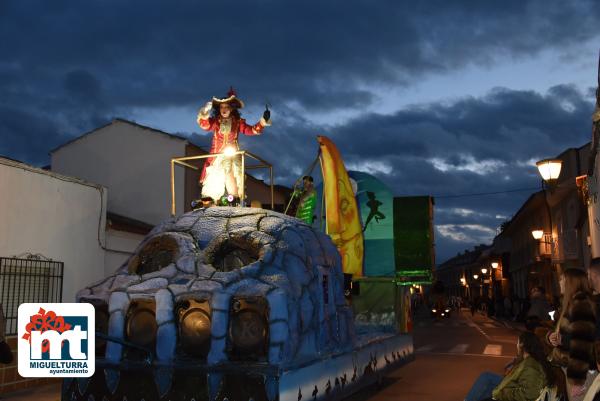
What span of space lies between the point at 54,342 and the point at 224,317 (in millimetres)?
3296

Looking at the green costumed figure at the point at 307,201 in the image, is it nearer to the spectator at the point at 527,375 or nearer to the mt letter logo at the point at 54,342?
the spectator at the point at 527,375

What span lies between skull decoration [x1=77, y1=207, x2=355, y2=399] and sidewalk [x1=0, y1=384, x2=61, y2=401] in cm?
336

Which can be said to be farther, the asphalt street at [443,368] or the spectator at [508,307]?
the spectator at [508,307]

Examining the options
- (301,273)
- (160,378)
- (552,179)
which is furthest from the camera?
(552,179)

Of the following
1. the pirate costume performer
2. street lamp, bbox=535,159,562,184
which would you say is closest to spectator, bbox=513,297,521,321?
street lamp, bbox=535,159,562,184

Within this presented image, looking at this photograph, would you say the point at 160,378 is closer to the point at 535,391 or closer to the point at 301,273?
the point at 301,273

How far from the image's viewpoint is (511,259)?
54125 mm

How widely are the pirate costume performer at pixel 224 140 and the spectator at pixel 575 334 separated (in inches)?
211

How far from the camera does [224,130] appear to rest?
10.1m

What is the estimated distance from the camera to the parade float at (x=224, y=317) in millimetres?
6668

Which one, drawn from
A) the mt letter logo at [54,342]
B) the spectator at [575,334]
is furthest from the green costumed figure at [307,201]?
the mt letter logo at [54,342]

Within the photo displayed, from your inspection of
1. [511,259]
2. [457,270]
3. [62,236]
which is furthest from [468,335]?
[457,270]

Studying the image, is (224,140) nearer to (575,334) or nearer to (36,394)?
(36,394)

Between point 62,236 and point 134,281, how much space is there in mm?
5600
